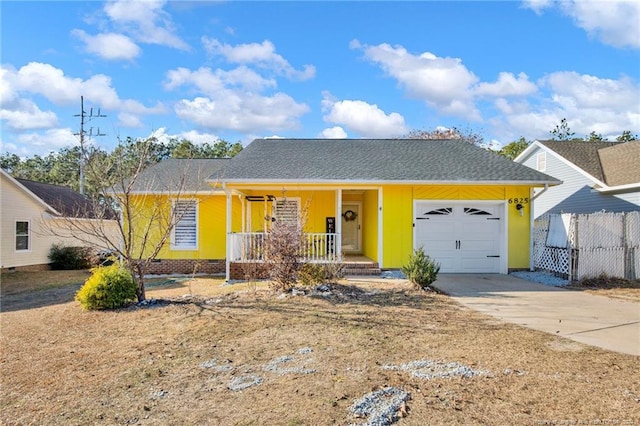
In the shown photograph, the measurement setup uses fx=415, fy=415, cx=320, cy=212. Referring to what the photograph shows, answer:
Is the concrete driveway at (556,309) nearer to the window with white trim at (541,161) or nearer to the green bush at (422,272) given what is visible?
the green bush at (422,272)

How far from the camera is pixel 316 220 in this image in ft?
49.5

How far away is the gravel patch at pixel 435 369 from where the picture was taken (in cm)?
438

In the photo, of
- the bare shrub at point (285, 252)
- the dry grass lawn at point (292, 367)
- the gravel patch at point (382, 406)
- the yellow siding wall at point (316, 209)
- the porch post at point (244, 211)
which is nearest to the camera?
the gravel patch at point (382, 406)

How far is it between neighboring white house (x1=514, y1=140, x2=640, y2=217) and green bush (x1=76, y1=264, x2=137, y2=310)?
12480 mm

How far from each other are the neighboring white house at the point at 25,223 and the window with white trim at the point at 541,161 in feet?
65.8

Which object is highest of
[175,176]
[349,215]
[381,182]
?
[175,176]

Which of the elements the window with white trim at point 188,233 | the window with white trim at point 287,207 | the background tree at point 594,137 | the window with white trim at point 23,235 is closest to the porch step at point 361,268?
the window with white trim at point 287,207

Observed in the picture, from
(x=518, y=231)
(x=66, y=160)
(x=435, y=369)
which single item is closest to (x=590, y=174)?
(x=518, y=231)

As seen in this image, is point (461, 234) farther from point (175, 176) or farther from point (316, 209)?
point (175, 176)

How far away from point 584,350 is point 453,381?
2290 mm

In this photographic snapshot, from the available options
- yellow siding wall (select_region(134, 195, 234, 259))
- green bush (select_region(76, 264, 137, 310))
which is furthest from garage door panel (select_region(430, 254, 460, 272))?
green bush (select_region(76, 264, 137, 310))

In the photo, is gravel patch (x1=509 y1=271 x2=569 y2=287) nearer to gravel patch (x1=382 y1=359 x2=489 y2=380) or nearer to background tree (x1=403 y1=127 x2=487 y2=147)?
gravel patch (x1=382 y1=359 x2=489 y2=380)

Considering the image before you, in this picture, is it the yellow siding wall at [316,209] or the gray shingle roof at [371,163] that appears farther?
the yellow siding wall at [316,209]

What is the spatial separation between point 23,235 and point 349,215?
48.1 feet
